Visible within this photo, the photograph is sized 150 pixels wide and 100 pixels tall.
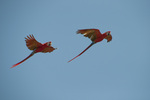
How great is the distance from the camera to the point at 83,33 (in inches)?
781

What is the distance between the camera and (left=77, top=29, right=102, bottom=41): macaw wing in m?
19.7

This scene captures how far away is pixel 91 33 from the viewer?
66.0 ft

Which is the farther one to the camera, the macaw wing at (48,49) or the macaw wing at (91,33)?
the macaw wing at (48,49)

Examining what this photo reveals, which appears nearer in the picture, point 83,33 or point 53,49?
point 83,33

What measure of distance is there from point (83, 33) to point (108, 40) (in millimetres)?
3243

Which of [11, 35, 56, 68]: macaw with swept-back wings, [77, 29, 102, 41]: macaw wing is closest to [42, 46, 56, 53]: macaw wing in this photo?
[11, 35, 56, 68]: macaw with swept-back wings

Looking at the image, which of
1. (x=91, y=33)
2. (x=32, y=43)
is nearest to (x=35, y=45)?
(x=32, y=43)

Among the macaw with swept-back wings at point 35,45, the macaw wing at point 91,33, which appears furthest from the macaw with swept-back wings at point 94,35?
the macaw with swept-back wings at point 35,45

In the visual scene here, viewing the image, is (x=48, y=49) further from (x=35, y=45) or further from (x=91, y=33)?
(x=91, y=33)

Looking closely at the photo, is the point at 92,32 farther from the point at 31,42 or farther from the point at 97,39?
the point at 31,42

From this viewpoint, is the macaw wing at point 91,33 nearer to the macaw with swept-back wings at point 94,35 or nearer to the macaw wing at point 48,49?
the macaw with swept-back wings at point 94,35

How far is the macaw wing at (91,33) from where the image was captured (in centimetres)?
1967

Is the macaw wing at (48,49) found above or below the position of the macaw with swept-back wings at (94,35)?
above

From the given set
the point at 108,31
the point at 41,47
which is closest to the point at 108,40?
the point at 108,31
